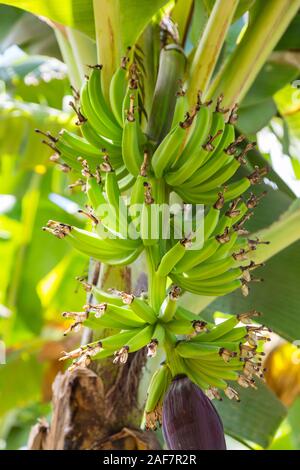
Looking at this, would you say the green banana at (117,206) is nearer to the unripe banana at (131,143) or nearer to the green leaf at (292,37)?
the unripe banana at (131,143)

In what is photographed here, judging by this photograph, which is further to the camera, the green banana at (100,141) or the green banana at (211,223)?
the green banana at (100,141)

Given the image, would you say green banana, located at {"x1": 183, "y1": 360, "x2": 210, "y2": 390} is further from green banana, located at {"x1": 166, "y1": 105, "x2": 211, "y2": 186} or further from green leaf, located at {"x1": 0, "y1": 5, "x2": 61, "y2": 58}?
green leaf, located at {"x1": 0, "y1": 5, "x2": 61, "y2": 58}

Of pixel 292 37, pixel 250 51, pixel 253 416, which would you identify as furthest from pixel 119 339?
pixel 292 37

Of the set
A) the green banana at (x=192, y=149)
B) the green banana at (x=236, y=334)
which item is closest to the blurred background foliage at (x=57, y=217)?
the green banana at (x=192, y=149)

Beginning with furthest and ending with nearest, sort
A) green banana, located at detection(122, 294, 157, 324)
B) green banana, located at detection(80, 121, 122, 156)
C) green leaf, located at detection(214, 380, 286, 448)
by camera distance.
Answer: green leaf, located at detection(214, 380, 286, 448), green banana, located at detection(80, 121, 122, 156), green banana, located at detection(122, 294, 157, 324)

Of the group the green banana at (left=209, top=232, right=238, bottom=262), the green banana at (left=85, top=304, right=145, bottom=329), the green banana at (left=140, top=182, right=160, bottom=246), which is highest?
the green banana at (left=140, top=182, right=160, bottom=246)

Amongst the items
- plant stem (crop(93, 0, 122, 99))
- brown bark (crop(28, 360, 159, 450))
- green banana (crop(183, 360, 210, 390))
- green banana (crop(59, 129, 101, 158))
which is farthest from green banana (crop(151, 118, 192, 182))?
brown bark (crop(28, 360, 159, 450))
